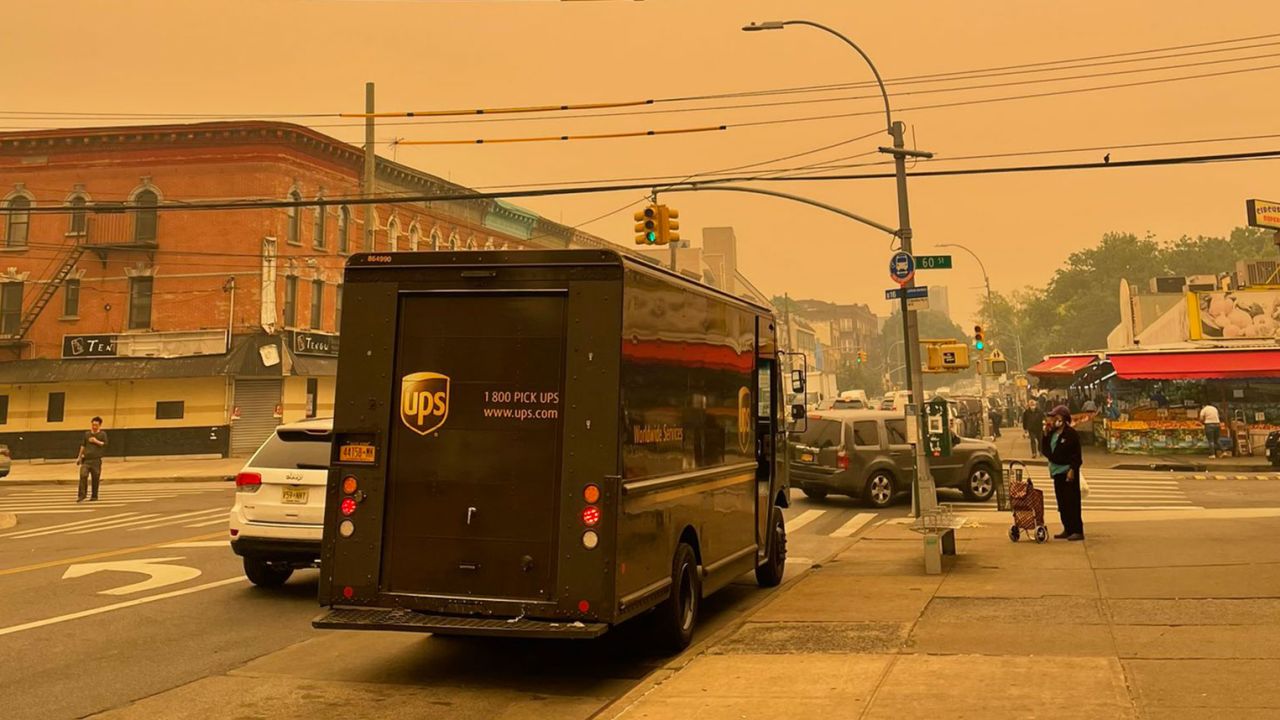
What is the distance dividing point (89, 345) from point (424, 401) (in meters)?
37.8

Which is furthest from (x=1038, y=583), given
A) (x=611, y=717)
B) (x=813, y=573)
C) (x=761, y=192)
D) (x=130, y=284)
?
(x=130, y=284)

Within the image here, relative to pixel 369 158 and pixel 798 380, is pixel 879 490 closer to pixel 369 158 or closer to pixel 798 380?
pixel 798 380

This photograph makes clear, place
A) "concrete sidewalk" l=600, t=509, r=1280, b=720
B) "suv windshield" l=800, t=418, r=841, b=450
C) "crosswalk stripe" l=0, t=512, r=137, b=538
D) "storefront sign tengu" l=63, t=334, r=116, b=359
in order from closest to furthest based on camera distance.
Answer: "concrete sidewalk" l=600, t=509, r=1280, b=720 → "crosswalk stripe" l=0, t=512, r=137, b=538 → "suv windshield" l=800, t=418, r=841, b=450 → "storefront sign tengu" l=63, t=334, r=116, b=359

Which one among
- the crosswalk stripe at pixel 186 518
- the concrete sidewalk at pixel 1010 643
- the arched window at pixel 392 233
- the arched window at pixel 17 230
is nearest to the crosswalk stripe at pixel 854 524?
the concrete sidewalk at pixel 1010 643

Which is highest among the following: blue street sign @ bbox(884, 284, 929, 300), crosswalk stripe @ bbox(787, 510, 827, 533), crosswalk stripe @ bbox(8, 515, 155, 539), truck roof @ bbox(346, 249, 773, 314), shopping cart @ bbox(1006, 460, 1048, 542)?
A: blue street sign @ bbox(884, 284, 929, 300)

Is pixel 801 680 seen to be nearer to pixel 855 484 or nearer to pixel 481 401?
pixel 481 401

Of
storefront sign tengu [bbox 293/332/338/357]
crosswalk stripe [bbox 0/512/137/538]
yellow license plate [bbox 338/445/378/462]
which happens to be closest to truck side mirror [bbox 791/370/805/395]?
yellow license plate [bbox 338/445/378/462]

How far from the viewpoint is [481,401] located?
25.1 feet

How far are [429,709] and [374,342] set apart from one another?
280 centimetres

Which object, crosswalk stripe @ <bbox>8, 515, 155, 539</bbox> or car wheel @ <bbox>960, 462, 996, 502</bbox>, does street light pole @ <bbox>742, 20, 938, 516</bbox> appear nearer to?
car wheel @ <bbox>960, 462, 996, 502</bbox>

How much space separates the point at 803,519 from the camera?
19078 mm

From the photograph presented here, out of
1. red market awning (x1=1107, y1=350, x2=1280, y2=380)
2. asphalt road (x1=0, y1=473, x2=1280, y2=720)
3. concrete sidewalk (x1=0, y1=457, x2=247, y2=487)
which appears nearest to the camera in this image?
asphalt road (x1=0, y1=473, x2=1280, y2=720)

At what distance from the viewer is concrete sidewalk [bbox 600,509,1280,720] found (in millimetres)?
6473

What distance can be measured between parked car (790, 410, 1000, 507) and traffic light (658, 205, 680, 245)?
5.11 meters
